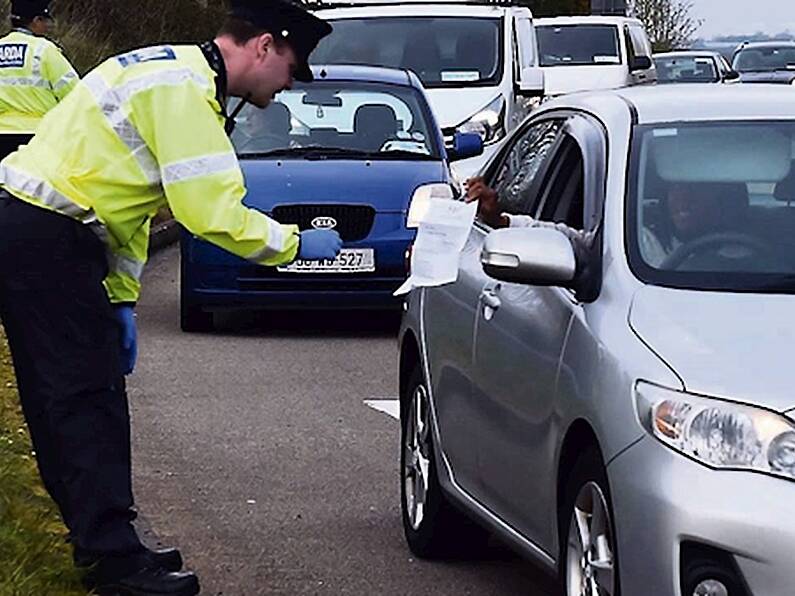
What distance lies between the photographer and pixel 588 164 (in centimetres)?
635

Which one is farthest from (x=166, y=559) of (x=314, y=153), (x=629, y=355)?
(x=314, y=153)

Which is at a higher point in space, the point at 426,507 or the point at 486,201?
the point at 486,201

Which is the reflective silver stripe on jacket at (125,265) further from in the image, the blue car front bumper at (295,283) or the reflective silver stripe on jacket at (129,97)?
the blue car front bumper at (295,283)

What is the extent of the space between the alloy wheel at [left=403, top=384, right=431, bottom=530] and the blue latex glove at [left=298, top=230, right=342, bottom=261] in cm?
158

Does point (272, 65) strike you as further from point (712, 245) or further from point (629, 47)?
point (629, 47)

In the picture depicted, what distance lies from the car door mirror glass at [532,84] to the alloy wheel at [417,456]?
34.3 ft

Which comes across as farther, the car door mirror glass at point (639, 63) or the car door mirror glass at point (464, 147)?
the car door mirror glass at point (639, 63)

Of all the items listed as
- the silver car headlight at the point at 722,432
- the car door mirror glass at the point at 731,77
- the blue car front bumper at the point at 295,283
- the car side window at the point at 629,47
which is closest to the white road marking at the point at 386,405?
the blue car front bumper at the point at 295,283

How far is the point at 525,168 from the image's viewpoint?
7.20m

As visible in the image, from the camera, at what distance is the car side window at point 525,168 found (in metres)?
6.93

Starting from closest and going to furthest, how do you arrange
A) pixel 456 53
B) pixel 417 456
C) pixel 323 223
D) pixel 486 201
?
pixel 486 201, pixel 417 456, pixel 323 223, pixel 456 53

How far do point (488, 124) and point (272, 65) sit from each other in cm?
1201

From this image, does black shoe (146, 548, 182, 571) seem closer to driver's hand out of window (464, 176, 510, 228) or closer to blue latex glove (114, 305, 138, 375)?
blue latex glove (114, 305, 138, 375)

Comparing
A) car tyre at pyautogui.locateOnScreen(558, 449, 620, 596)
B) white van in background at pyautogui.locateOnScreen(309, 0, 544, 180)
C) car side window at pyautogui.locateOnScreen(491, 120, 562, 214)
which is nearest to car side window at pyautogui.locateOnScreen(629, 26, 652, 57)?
white van in background at pyautogui.locateOnScreen(309, 0, 544, 180)
